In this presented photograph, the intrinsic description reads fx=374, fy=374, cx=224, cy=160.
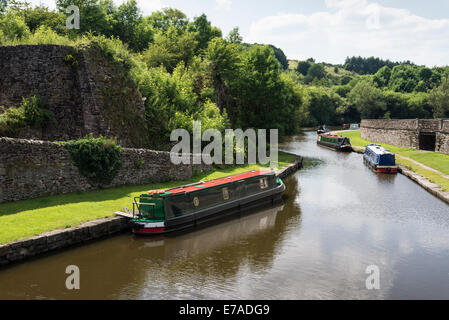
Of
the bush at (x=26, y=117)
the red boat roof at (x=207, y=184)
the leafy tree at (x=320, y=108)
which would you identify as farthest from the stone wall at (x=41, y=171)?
the leafy tree at (x=320, y=108)

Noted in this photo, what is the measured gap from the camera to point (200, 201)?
14.8 m

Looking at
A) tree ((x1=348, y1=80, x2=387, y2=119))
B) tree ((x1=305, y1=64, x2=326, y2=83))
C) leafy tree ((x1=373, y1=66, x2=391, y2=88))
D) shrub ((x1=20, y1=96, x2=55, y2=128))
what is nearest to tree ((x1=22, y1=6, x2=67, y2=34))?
shrub ((x1=20, y1=96, x2=55, y2=128))

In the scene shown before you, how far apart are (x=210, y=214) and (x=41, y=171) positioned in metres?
6.53

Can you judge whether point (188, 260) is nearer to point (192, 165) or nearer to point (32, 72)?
point (192, 165)

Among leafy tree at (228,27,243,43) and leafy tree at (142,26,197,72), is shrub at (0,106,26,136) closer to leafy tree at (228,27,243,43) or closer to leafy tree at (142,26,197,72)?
leafy tree at (142,26,197,72)

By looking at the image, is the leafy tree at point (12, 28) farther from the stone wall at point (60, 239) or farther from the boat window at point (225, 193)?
the boat window at point (225, 193)

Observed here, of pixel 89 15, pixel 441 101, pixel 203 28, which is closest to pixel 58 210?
pixel 89 15

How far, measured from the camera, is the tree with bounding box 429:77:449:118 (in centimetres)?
7650

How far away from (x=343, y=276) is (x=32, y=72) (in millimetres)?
17141

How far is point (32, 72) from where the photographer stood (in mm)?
18703

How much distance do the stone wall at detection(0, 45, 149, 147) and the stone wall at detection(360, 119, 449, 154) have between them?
2877cm

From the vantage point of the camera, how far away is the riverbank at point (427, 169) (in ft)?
68.8
